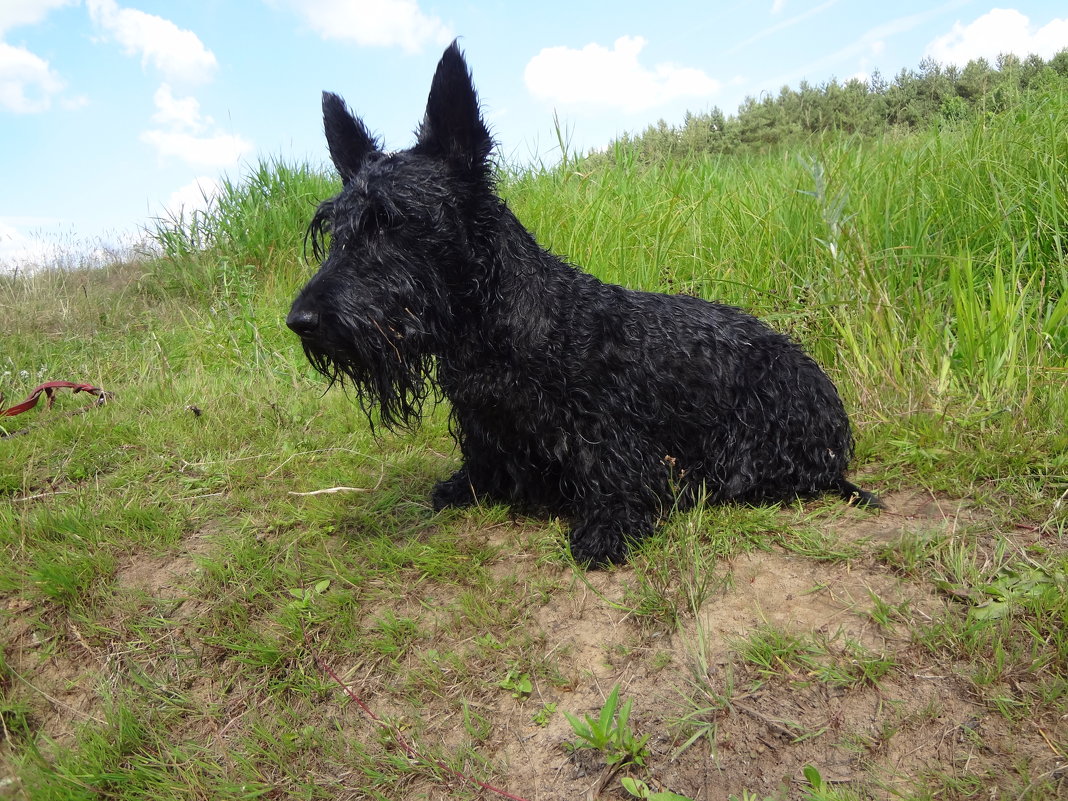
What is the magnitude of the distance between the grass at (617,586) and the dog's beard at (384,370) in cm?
65

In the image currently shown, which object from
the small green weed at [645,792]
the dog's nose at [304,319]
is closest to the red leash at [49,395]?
the dog's nose at [304,319]

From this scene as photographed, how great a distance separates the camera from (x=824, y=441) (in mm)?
3242

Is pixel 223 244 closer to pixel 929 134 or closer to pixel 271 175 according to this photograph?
pixel 271 175

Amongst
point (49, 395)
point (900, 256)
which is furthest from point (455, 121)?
point (49, 395)

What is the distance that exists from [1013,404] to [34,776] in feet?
13.9

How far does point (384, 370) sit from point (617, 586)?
1.23 metres

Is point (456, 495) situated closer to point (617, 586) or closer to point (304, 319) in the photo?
point (617, 586)

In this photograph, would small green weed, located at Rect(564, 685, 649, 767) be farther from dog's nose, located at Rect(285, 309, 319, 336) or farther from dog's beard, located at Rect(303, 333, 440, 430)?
dog's nose, located at Rect(285, 309, 319, 336)

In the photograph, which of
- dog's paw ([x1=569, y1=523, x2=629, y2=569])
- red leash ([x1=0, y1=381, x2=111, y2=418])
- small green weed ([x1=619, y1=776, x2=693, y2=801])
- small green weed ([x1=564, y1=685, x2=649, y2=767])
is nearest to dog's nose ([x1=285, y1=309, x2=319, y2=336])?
dog's paw ([x1=569, y1=523, x2=629, y2=569])

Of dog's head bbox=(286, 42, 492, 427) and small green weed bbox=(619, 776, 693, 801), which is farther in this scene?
dog's head bbox=(286, 42, 492, 427)

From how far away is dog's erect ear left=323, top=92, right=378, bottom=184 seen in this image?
285 cm

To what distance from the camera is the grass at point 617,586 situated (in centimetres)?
206

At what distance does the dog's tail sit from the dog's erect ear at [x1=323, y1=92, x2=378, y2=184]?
8.42ft

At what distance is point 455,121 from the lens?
8.44ft
